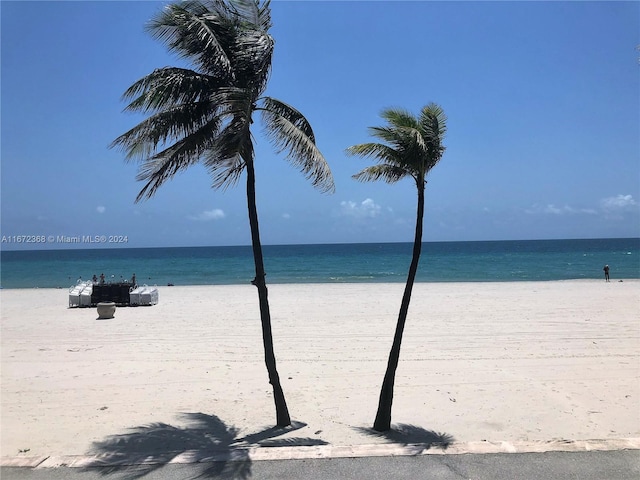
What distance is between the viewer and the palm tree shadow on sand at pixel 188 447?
486 centimetres

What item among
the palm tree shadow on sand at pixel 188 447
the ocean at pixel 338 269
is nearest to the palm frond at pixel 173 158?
the palm tree shadow on sand at pixel 188 447

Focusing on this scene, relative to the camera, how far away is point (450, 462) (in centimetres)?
490

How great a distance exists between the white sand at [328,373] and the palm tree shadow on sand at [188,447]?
0.79ft

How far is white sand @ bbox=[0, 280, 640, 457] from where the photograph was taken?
7395 millimetres

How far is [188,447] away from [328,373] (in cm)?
451

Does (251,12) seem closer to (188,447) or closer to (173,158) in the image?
(173,158)

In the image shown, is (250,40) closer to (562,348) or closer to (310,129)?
(310,129)

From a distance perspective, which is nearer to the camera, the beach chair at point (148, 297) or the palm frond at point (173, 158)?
the palm frond at point (173, 158)

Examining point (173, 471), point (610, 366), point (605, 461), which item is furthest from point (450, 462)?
point (610, 366)

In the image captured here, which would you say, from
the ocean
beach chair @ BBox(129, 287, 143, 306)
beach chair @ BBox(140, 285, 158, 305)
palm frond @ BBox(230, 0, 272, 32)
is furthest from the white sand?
the ocean

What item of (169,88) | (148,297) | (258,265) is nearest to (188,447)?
(258,265)

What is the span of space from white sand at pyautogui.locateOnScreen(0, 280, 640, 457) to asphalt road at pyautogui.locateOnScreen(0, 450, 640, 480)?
169 cm

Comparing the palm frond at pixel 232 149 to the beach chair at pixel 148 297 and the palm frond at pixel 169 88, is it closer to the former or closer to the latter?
the palm frond at pixel 169 88

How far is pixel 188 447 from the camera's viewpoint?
6.37m
